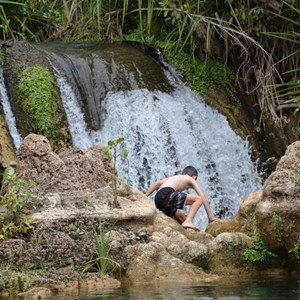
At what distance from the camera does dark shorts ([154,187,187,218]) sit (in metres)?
12.2

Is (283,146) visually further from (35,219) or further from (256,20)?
(35,219)

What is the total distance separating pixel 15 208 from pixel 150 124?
583 centimetres

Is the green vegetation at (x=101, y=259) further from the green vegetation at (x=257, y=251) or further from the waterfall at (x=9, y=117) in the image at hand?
the waterfall at (x=9, y=117)

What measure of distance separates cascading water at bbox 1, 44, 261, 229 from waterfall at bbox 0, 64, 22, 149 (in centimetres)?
94

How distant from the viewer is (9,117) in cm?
1476

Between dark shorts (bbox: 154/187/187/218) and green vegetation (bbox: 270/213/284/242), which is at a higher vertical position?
green vegetation (bbox: 270/213/284/242)

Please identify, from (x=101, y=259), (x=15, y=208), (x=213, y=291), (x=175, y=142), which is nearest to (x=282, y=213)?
(x=213, y=291)

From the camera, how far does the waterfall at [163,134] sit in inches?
595

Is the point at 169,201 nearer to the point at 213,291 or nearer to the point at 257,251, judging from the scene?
the point at 257,251

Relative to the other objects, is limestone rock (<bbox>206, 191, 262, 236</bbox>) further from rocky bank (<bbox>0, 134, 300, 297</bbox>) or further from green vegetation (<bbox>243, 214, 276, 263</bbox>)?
green vegetation (<bbox>243, 214, 276, 263</bbox>)

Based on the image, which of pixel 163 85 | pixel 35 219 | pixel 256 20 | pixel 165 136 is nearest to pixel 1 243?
pixel 35 219

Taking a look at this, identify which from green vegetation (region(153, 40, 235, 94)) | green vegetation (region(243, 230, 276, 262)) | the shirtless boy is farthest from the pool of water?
green vegetation (region(153, 40, 235, 94))

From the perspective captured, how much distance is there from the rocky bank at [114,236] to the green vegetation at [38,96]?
3.57m

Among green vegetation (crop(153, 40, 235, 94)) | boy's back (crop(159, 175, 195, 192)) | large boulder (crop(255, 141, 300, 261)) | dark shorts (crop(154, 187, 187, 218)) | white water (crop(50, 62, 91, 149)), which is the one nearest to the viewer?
large boulder (crop(255, 141, 300, 261))
